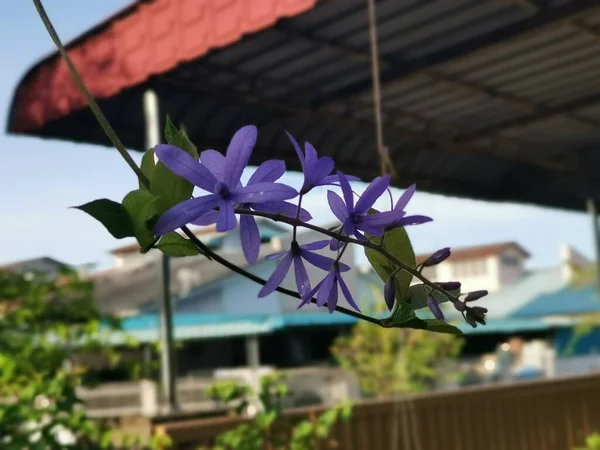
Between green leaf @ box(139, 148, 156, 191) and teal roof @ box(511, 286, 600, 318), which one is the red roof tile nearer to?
green leaf @ box(139, 148, 156, 191)

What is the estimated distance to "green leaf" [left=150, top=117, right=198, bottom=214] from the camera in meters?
0.32

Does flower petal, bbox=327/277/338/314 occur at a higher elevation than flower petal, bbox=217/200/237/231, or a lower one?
lower

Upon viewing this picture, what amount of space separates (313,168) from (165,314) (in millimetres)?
3486

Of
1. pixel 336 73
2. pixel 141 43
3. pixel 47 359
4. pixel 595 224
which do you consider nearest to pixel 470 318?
pixel 47 359

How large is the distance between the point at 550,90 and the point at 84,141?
10.1 feet

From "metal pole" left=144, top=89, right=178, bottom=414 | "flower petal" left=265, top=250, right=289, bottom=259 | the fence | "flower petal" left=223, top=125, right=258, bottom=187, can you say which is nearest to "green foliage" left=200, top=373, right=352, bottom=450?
the fence

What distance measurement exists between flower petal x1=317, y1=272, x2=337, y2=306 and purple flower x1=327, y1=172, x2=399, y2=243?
0.03 m

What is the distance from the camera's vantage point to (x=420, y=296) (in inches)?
15.5

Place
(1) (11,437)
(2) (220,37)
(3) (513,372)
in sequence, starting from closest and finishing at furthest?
1. (1) (11,437)
2. (2) (220,37)
3. (3) (513,372)

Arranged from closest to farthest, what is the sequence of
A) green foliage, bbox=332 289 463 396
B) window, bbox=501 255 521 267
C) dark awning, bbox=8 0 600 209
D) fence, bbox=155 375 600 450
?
fence, bbox=155 375 600 450 < dark awning, bbox=8 0 600 209 < green foliage, bbox=332 289 463 396 < window, bbox=501 255 521 267

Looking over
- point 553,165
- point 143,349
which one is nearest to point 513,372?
point 553,165

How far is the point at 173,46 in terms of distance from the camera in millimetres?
3439

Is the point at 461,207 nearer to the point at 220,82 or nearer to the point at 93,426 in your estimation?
the point at 220,82

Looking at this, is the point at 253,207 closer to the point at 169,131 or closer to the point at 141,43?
the point at 169,131
